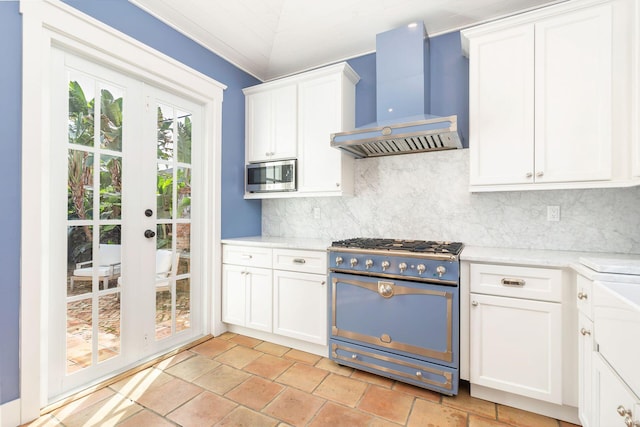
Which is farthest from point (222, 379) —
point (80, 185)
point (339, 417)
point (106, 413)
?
point (80, 185)

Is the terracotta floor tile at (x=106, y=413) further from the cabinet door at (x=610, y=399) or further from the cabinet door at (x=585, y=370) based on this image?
the cabinet door at (x=585, y=370)

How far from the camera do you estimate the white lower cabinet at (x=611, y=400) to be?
938 millimetres

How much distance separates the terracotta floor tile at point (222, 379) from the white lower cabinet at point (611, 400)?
6.47ft

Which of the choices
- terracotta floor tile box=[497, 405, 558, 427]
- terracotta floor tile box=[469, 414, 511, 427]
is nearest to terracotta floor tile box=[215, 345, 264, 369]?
terracotta floor tile box=[469, 414, 511, 427]

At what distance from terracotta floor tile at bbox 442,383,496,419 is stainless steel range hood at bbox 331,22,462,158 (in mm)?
1791

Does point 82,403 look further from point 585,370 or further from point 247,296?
point 585,370

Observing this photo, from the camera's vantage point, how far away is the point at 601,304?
1218mm

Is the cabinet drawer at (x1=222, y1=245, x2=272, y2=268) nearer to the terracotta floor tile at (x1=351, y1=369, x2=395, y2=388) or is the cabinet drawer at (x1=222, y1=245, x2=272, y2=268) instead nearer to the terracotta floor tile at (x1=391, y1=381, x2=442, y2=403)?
the terracotta floor tile at (x1=351, y1=369, x2=395, y2=388)

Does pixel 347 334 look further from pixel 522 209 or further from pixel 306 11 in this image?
pixel 306 11

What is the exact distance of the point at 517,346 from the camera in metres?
1.73

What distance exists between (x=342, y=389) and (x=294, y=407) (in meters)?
0.37

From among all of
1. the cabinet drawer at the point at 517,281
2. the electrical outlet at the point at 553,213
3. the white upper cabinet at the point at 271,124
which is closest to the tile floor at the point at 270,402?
the cabinet drawer at the point at 517,281

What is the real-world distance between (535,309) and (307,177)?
6.55 ft

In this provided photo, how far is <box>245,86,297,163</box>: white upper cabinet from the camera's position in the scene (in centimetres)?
289
